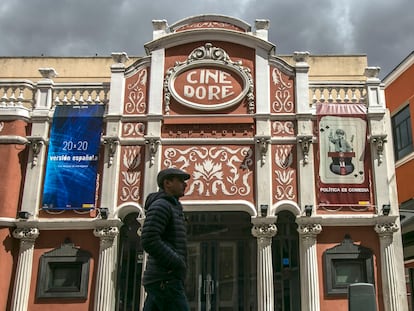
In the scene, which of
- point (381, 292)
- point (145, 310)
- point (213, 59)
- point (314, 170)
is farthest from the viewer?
point (213, 59)

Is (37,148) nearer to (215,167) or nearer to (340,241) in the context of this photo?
(215,167)

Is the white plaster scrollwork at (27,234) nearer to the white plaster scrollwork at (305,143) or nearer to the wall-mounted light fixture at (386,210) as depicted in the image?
the white plaster scrollwork at (305,143)

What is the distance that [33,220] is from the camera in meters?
14.2

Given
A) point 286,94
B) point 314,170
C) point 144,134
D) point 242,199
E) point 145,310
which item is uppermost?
point 286,94

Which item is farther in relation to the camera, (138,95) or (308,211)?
(138,95)

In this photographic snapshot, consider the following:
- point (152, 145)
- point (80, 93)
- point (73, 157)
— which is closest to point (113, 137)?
point (152, 145)

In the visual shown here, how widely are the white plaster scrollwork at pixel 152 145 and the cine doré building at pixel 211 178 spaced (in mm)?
41

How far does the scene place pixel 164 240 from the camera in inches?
219

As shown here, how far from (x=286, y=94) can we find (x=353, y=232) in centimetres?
450

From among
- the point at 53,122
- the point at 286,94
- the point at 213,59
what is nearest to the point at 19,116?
the point at 53,122

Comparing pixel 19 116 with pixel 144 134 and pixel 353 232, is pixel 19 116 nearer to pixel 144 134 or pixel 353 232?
pixel 144 134

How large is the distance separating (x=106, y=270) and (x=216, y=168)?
163 inches

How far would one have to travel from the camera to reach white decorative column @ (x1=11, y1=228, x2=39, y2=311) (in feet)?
44.7

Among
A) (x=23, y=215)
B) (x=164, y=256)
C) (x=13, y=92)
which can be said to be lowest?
(x=164, y=256)
